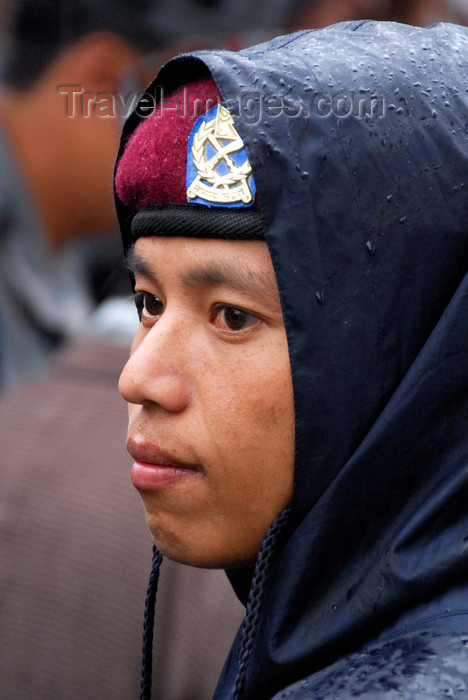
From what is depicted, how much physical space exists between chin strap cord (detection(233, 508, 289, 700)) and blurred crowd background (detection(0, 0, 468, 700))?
87 centimetres

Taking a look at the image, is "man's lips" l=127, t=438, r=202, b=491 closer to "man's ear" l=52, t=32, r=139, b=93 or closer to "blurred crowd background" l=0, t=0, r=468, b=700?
"blurred crowd background" l=0, t=0, r=468, b=700

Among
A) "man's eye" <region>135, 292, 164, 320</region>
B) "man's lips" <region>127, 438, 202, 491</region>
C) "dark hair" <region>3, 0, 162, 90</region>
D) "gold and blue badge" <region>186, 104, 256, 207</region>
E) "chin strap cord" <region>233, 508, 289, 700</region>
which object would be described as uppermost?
"gold and blue badge" <region>186, 104, 256, 207</region>

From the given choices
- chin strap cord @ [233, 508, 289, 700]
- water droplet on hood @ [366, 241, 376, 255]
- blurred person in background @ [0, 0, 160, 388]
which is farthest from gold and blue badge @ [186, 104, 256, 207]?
blurred person in background @ [0, 0, 160, 388]

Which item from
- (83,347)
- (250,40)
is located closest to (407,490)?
(83,347)

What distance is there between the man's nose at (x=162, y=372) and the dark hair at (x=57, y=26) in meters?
3.50

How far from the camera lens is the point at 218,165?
1.96 metres

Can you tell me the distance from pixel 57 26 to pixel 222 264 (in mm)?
3692

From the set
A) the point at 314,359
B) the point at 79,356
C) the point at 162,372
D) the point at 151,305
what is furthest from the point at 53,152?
the point at 314,359

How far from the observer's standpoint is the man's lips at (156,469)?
1942mm

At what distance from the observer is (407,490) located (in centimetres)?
190

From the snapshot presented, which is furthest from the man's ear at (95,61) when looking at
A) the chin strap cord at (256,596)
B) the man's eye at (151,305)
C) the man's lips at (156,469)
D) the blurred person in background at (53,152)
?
the chin strap cord at (256,596)

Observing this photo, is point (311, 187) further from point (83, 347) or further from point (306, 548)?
point (83, 347)

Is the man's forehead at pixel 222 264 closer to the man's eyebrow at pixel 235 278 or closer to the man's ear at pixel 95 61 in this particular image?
the man's eyebrow at pixel 235 278

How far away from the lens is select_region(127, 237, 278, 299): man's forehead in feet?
6.20
